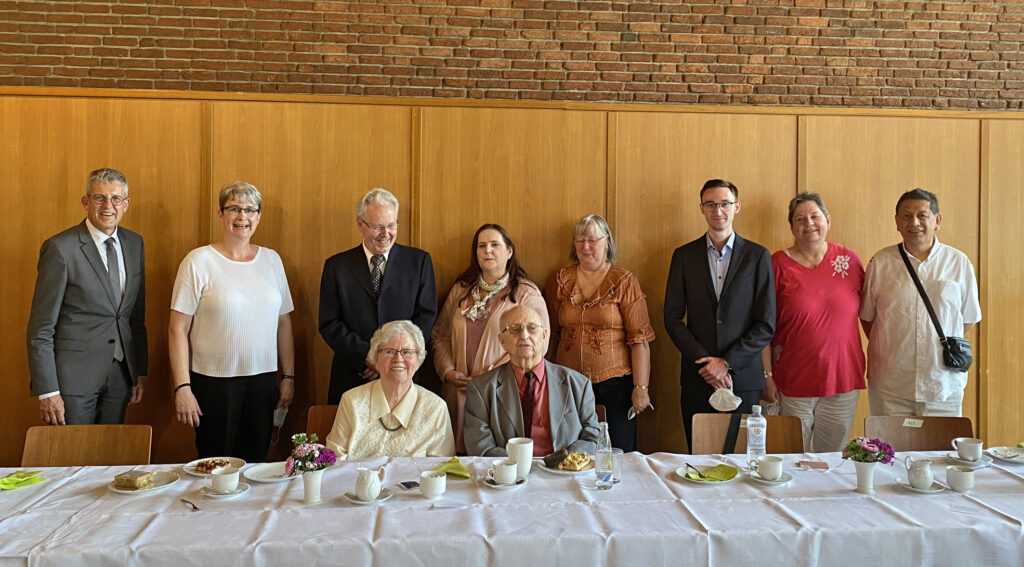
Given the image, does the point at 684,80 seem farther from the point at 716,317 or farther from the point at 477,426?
the point at 477,426

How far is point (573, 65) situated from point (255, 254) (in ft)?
8.46

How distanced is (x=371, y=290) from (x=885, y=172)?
3534 millimetres

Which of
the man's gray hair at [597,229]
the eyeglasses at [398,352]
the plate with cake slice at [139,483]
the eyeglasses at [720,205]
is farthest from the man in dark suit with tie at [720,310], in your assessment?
the plate with cake slice at [139,483]

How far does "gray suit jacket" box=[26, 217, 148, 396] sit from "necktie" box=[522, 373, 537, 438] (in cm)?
233

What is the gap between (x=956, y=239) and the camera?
4676mm

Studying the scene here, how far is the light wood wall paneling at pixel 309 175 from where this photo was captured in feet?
14.4

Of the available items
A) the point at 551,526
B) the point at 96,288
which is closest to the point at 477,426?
the point at 551,526

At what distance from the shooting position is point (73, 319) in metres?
3.60

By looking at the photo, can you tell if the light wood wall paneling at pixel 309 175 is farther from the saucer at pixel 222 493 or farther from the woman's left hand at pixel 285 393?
the saucer at pixel 222 493

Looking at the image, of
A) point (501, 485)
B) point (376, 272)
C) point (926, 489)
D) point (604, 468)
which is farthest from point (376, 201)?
point (926, 489)

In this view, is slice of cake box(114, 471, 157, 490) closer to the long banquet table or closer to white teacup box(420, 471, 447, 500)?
the long banquet table

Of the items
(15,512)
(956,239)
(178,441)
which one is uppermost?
(956,239)

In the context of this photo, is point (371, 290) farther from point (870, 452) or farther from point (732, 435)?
point (870, 452)

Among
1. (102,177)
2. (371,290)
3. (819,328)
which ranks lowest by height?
(819,328)
